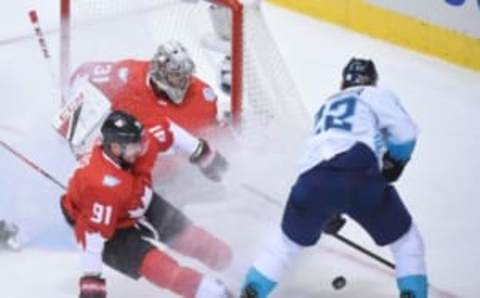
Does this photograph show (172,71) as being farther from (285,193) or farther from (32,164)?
(32,164)

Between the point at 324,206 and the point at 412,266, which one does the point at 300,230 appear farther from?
the point at 412,266

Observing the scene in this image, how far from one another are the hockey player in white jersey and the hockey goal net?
0.87 m

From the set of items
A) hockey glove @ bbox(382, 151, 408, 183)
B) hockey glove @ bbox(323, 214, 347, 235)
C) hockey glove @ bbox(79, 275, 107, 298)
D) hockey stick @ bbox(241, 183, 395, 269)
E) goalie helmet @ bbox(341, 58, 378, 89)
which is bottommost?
hockey stick @ bbox(241, 183, 395, 269)

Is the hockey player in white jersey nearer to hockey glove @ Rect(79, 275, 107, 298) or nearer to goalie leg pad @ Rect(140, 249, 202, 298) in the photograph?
goalie leg pad @ Rect(140, 249, 202, 298)

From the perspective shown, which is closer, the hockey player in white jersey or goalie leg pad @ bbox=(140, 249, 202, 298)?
the hockey player in white jersey

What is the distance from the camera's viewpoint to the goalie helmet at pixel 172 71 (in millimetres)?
3674

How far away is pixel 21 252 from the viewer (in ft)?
12.1

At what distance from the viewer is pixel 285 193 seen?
3881mm

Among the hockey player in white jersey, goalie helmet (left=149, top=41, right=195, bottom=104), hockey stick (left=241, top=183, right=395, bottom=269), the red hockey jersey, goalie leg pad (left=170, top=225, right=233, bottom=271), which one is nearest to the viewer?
the hockey player in white jersey

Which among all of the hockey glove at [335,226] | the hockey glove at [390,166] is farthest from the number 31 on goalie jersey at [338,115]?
the hockey glove at [335,226]

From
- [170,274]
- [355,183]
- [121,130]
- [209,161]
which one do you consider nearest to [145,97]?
[209,161]

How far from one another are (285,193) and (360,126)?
91 centimetres

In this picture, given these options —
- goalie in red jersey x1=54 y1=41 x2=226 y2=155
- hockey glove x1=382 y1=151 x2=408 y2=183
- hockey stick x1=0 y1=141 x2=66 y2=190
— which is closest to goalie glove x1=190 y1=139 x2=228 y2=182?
goalie in red jersey x1=54 y1=41 x2=226 y2=155

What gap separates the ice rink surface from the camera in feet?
11.5
